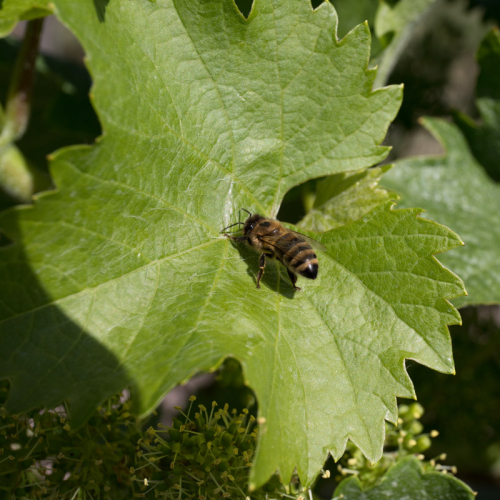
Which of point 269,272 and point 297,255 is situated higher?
point 297,255

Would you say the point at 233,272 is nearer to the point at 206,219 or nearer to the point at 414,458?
the point at 206,219

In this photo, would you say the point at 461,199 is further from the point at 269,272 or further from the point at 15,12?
the point at 15,12

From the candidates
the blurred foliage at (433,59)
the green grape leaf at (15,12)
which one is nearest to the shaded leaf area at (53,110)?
the green grape leaf at (15,12)

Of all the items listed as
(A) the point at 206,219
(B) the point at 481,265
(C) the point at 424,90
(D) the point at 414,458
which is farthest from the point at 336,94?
(C) the point at 424,90

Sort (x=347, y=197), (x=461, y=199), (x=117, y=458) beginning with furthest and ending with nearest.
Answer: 1. (x=461, y=199)
2. (x=347, y=197)
3. (x=117, y=458)

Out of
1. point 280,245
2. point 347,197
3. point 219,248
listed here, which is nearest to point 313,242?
point 280,245

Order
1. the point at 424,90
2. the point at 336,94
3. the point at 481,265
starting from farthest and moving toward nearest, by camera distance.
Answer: the point at 424,90 → the point at 481,265 → the point at 336,94
